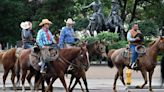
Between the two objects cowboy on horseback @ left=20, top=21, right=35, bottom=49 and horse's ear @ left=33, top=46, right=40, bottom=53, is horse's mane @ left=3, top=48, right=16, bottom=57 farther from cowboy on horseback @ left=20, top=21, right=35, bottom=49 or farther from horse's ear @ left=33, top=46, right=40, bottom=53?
horse's ear @ left=33, top=46, right=40, bottom=53

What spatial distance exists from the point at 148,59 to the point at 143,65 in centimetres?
31

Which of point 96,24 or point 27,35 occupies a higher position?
point 27,35

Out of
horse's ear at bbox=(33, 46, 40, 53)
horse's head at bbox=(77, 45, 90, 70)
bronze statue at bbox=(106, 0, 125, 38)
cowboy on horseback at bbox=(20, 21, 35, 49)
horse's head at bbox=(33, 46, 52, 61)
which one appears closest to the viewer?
horse's head at bbox=(33, 46, 52, 61)

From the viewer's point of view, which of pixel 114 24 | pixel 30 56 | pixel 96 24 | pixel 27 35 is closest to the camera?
pixel 30 56

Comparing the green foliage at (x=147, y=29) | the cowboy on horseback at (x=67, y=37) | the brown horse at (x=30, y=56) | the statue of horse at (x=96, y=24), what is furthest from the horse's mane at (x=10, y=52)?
the green foliage at (x=147, y=29)

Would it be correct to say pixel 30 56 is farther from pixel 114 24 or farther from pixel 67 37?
pixel 114 24

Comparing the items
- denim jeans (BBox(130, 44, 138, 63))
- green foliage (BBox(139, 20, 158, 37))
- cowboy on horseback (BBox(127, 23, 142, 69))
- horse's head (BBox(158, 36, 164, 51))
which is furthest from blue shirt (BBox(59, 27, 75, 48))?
green foliage (BBox(139, 20, 158, 37))

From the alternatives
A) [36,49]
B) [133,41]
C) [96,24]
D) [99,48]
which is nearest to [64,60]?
[36,49]

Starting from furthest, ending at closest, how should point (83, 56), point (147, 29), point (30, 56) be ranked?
→ point (147, 29)
point (30, 56)
point (83, 56)

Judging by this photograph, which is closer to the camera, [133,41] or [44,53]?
[44,53]

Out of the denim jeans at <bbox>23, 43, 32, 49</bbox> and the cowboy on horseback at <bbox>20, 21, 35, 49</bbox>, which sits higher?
the cowboy on horseback at <bbox>20, 21, 35, 49</bbox>

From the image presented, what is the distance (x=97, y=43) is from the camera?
63.2 feet

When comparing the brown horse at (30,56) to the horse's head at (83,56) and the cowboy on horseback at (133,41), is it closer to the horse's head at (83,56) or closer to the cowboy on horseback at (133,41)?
the horse's head at (83,56)

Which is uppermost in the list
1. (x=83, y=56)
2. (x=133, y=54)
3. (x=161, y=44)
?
(x=83, y=56)
